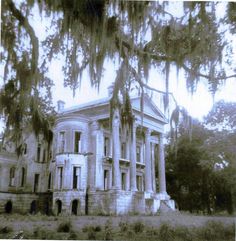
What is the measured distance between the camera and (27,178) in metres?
3.59

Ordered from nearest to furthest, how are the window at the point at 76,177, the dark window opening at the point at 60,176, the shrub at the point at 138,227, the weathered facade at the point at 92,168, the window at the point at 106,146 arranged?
the shrub at the point at 138,227, the weathered facade at the point at 92,168, the dark window opening at the point at 60,176, the window at the point at 106,146, the window at the point at 76,177

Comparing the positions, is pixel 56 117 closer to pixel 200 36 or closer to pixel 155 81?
pixel 155 81

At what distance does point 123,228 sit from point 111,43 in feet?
5.53

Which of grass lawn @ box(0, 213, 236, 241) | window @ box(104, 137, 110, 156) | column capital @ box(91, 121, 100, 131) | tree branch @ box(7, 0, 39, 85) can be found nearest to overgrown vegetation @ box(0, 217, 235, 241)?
grass lawn @ box(0, 213, 236, 241)

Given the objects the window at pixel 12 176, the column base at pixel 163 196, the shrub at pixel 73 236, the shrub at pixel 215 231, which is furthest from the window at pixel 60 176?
the shrub at pixel 215 231

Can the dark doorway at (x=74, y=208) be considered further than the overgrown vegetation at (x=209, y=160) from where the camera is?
Yes

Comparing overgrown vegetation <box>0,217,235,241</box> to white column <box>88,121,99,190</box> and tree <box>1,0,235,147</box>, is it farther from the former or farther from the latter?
white column <box>88,121,99,190</box>

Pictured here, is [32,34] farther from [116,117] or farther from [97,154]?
[97,154]

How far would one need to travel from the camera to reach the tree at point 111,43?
2566 millimetres

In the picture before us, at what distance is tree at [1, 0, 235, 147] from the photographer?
2566 mm

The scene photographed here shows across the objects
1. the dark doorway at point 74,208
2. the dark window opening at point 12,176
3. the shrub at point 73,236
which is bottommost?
the shrub at point 73,236

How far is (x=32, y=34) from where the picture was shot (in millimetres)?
2785

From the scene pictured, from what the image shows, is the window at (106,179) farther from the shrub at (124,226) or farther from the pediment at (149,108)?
the shrub at (124,226)

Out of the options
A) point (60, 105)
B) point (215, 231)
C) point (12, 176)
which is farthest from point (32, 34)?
point (215, 231)
